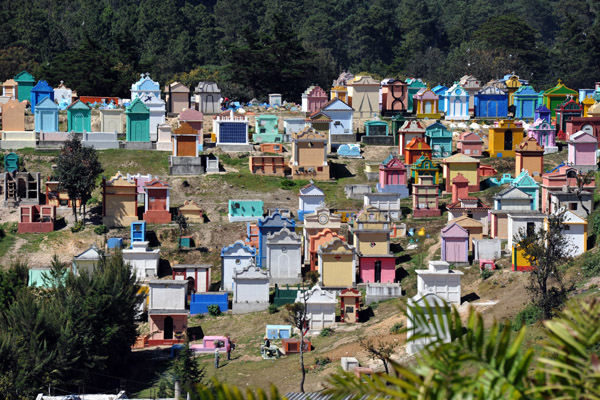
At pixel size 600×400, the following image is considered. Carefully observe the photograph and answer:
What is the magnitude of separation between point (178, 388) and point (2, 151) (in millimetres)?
36680

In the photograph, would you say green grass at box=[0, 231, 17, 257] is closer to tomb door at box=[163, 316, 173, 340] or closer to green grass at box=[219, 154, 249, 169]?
tomb door at box=[163, 316, 173, 340]

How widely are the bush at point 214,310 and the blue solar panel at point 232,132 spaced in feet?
71.2

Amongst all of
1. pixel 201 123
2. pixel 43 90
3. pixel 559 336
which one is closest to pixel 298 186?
pixel 201 123

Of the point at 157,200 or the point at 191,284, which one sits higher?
the point at 157,200

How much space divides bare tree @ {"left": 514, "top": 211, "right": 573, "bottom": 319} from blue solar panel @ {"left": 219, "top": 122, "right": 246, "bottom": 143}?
2582 centimetres

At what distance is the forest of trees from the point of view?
89438 mm

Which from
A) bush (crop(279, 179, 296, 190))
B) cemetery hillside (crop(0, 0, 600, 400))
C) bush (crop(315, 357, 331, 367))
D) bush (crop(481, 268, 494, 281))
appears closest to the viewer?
bush (crop(315, 357, 331, 367))

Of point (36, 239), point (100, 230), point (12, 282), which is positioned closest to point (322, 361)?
point (12, 282)

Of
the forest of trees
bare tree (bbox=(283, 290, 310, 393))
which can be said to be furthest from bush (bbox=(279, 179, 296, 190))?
the forest of trees

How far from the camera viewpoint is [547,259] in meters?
43.1

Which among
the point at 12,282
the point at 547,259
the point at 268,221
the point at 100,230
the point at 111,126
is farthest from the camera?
the point at 111,126

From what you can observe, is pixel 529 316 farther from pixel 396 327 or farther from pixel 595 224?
pixel 595 224

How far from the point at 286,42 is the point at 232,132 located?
841 inches

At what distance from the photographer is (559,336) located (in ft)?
32.3
